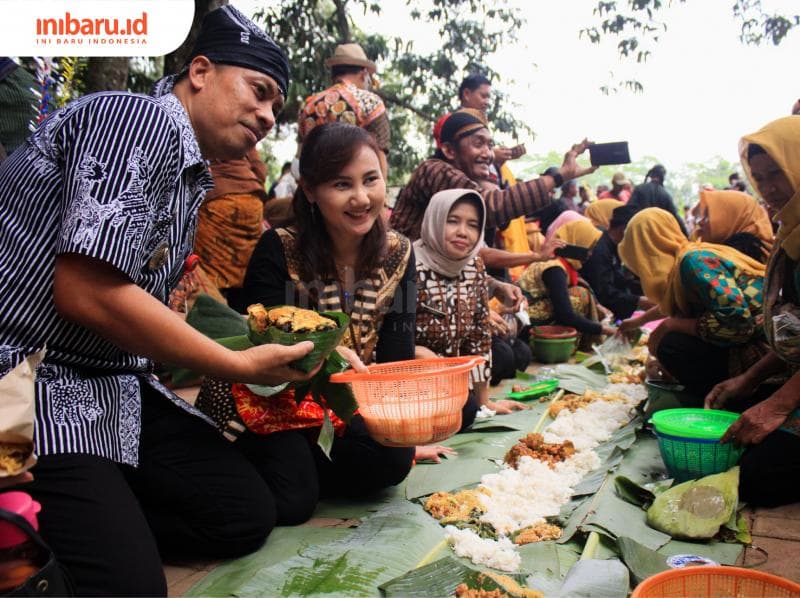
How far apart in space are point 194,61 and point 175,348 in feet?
2.96

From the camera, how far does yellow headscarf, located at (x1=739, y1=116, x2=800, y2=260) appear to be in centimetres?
276

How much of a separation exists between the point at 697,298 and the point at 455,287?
1.35m

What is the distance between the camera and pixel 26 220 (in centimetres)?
173

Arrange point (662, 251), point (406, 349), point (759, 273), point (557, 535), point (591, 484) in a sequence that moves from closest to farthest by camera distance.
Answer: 1. point (557, 535)
2. point (591, 484)
3. point (406, 349)
4. point (759, 273)
5. point (662, 251)

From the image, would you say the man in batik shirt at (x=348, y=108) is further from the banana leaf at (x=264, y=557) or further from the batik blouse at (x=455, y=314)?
the banana leaf at (x=264, y=557)

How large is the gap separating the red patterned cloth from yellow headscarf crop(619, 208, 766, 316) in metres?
2.15

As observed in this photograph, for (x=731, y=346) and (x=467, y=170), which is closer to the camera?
(x=731, y=346)

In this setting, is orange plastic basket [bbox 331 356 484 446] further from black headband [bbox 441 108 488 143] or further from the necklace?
black headband [bbox 441 108 488 143]

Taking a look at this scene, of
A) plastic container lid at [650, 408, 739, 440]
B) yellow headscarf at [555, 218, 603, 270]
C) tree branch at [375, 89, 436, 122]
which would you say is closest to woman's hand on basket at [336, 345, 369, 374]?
plastic container lid at [650, 408, 739, 440]

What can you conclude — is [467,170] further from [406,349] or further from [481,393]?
[406,349]

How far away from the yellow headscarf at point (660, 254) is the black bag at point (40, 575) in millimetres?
3261

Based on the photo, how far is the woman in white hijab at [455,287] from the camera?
4020mm

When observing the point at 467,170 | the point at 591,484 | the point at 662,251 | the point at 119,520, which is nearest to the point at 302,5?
the point at 467,170

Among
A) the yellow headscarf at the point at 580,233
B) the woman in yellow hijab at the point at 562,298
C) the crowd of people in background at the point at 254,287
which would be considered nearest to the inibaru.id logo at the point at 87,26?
the crowd of people in background at the point at 254,287
